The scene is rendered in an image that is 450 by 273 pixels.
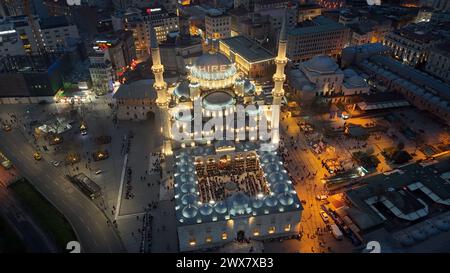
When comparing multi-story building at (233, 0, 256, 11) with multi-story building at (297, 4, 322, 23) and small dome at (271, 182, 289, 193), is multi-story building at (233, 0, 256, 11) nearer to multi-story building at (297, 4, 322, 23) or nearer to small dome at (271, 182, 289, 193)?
multi-story building at (297, 4, 322, 23)

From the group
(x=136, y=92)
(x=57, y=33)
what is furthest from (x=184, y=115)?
(x=57, y=33)

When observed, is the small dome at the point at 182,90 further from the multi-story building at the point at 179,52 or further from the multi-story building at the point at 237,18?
the multi-story building at the point at 237,18

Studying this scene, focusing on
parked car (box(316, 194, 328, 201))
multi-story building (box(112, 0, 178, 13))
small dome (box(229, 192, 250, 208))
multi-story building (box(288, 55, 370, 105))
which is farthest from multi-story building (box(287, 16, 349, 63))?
small dome (box(229, 192, 250, 208))

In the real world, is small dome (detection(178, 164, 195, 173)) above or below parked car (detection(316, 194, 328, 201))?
above

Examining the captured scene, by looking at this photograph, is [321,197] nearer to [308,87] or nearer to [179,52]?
[308,87]

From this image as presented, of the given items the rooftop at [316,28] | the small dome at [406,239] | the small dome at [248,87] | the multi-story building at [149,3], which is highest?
the multi-story building at [149,3]

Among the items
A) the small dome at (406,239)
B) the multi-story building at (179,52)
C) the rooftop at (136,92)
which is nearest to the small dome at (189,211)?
the small dome at (406,239)
